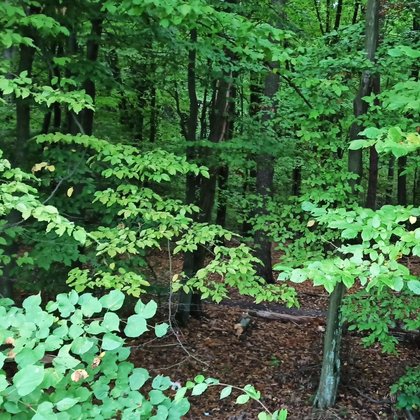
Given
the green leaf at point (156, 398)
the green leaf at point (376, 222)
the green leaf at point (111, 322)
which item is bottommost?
the green leaf at point (156, 398)

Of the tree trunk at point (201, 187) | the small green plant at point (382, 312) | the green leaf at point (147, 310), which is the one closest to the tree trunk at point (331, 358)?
the small green plant at point (382, 312)

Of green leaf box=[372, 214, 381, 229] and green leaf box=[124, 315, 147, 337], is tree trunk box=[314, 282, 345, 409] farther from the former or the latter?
green leaf box=[124, 315, 147, 337]

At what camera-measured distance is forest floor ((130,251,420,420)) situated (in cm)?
595

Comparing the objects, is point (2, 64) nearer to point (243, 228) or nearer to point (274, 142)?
point (274, 142)

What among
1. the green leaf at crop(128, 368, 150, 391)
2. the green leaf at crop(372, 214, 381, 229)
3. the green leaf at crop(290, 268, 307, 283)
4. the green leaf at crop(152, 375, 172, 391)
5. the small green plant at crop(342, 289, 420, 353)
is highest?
the green leaf at crop(372, 214, 381, 229)

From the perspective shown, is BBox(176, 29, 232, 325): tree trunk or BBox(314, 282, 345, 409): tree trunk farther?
BBox(176, 29, 232, 325): tree trunk

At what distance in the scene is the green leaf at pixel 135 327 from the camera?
1512 mm

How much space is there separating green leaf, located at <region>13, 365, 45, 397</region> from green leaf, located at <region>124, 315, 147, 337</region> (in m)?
0.31

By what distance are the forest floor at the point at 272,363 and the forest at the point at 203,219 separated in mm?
39

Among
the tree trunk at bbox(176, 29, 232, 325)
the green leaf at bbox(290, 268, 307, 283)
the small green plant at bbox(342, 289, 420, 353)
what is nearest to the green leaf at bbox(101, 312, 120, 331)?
the green leaf at bbox(290, 268, 307, 283)

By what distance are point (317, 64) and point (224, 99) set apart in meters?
3.23

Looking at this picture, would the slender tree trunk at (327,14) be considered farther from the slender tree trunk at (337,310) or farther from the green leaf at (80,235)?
the green leaf at (80,235)

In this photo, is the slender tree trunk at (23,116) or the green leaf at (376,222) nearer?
the green leaf at (376,222)

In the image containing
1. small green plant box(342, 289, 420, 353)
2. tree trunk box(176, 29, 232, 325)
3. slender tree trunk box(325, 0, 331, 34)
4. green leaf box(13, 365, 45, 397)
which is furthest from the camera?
slender tree trunk box(325, 0, 331, 34)
